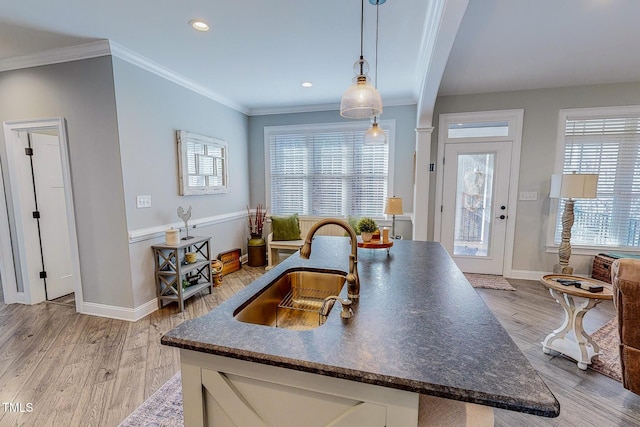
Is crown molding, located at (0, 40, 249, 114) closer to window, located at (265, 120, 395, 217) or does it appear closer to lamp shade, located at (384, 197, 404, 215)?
window, located at (265, 120, 395, 217)

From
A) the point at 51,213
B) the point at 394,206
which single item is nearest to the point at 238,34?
the point at 394,206

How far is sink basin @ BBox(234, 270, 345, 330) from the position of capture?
4.38 feet

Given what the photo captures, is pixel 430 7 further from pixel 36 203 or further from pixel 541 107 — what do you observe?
pixel 36 203

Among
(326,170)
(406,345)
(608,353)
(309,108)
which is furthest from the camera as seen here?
(326,170)

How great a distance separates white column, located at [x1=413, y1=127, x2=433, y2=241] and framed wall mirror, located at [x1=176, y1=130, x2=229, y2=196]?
2822mm

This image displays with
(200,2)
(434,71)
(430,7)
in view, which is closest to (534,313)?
(434,71)

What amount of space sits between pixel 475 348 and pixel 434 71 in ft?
8.17

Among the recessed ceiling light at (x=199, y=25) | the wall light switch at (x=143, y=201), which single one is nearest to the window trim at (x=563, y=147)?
the recessed ceiling light at (x=199, y=25)

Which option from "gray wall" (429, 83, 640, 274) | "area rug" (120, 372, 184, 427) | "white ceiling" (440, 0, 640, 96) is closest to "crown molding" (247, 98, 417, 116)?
"gray wall" (429, 83, 640, 274)

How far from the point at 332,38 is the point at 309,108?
7.21 ft

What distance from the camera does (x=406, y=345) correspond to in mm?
915

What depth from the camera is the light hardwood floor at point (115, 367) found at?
1.72 meters

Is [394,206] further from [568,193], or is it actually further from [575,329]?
[568,193]

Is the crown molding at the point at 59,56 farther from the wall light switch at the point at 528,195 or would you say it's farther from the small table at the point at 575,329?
the wall light switch at the point at 528,195
